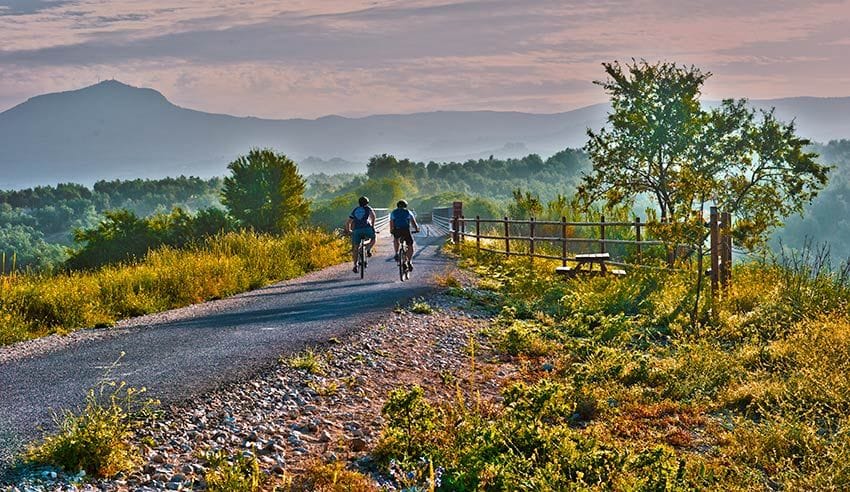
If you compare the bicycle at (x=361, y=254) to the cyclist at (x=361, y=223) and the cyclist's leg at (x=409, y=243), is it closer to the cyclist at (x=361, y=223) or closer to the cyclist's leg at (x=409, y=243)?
the cyclist at (x=361, y=223)

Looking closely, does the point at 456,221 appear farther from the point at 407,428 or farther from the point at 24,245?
the point at 24,245

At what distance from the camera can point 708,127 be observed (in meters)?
24.1

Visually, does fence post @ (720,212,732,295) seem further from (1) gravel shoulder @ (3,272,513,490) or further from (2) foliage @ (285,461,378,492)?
(2) foliage @ (285,461,378,492)

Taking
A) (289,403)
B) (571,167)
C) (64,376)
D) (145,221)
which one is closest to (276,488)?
(289,403)

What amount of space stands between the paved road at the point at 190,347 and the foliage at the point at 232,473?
65.2 inches

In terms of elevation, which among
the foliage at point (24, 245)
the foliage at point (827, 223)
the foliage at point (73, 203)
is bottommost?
the foliage at point (827, 223)

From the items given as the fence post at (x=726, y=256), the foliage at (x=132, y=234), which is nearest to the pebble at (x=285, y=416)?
the fence post at (x=726, y=256)

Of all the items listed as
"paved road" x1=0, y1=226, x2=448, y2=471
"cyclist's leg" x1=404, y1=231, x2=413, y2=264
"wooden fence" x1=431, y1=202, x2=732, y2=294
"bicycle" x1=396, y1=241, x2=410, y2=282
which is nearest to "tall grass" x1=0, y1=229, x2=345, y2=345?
"paved road" x1=0, y1=226, x2=448, y2=471

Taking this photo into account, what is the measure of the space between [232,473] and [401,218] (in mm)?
12083

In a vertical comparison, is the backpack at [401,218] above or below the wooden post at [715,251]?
above

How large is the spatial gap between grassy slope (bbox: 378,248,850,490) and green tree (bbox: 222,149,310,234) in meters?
22.2

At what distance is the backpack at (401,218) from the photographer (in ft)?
57.5

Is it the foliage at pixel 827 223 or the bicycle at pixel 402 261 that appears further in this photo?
the foliage at pixel 827 223

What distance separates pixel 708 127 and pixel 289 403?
65.0ft
